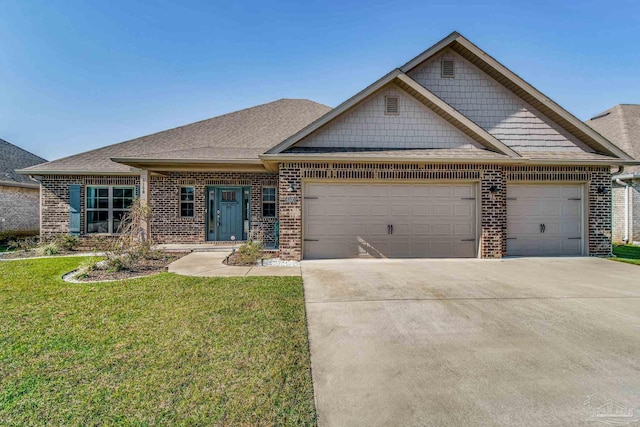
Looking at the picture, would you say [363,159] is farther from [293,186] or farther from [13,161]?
[13,161]

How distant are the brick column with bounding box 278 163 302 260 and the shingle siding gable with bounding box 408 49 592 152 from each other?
17.9 feet

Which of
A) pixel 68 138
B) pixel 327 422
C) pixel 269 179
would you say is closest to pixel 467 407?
pixel 327 422

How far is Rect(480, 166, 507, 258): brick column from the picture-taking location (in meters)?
8.80

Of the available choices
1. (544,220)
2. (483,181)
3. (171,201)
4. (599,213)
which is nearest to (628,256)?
(599,213)

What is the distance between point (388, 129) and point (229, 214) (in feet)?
22.2

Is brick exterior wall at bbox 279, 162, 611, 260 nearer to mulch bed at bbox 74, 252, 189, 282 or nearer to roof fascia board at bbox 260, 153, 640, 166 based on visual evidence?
roof fascia board at bbox 260, 153, 640, 166

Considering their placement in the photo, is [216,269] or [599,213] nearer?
[216,269]

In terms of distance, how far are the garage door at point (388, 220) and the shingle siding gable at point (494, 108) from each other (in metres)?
2.51

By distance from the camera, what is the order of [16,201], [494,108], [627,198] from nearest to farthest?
[494,108] → [627,198] → [16,201]

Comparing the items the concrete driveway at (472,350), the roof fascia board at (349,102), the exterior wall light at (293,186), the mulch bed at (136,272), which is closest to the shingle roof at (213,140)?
the exterior wall light at (293,186)

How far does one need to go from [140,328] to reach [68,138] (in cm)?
2017

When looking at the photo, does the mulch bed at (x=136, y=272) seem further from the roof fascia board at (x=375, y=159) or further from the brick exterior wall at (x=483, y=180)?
the roof fascia board at (x=375, y=159)

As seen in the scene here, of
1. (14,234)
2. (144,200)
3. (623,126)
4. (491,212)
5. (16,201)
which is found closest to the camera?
(491,212)

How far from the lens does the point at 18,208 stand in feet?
46.5
